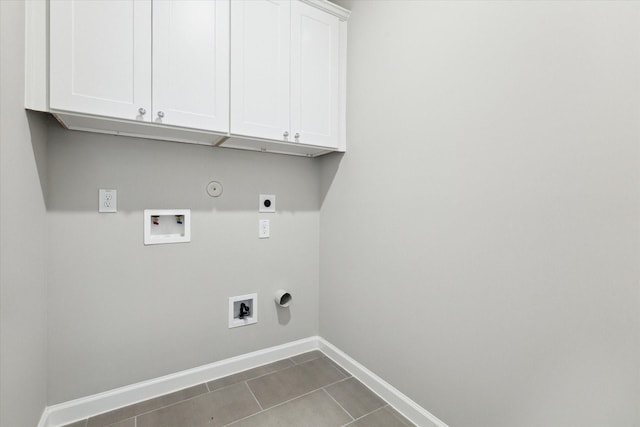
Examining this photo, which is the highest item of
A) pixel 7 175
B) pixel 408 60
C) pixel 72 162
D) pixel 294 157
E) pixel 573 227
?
pixel 408 60

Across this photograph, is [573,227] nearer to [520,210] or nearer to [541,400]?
[520,210]

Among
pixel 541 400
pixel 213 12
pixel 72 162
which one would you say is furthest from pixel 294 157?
pixel 541 400

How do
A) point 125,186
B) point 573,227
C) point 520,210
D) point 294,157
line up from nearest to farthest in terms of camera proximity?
point 573,227
point 520,210
point 125,186
point 294,157

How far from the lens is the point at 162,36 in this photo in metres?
1.39

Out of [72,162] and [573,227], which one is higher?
[72,162]

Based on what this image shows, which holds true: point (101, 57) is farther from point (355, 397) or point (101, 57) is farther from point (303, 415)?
point (355, 397)

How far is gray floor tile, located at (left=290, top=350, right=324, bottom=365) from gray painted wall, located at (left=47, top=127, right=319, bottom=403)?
0.14 m

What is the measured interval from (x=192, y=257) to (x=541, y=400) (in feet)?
6.11

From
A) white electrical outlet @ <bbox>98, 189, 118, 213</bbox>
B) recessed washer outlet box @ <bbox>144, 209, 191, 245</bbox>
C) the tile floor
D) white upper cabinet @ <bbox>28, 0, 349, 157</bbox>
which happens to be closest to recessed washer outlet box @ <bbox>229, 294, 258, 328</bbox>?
the tile floor

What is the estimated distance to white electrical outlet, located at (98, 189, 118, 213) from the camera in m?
1.55

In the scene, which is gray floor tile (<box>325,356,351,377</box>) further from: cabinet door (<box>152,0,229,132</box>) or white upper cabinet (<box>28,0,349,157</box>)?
cabinet door (<box>152,0,229,132</box>)

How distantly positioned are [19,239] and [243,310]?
4.10 feet

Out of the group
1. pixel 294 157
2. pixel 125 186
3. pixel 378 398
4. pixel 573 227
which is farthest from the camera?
pixel 294 157

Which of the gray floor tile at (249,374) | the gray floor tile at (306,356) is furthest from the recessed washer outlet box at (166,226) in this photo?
the gray floor tile at (306,356)
